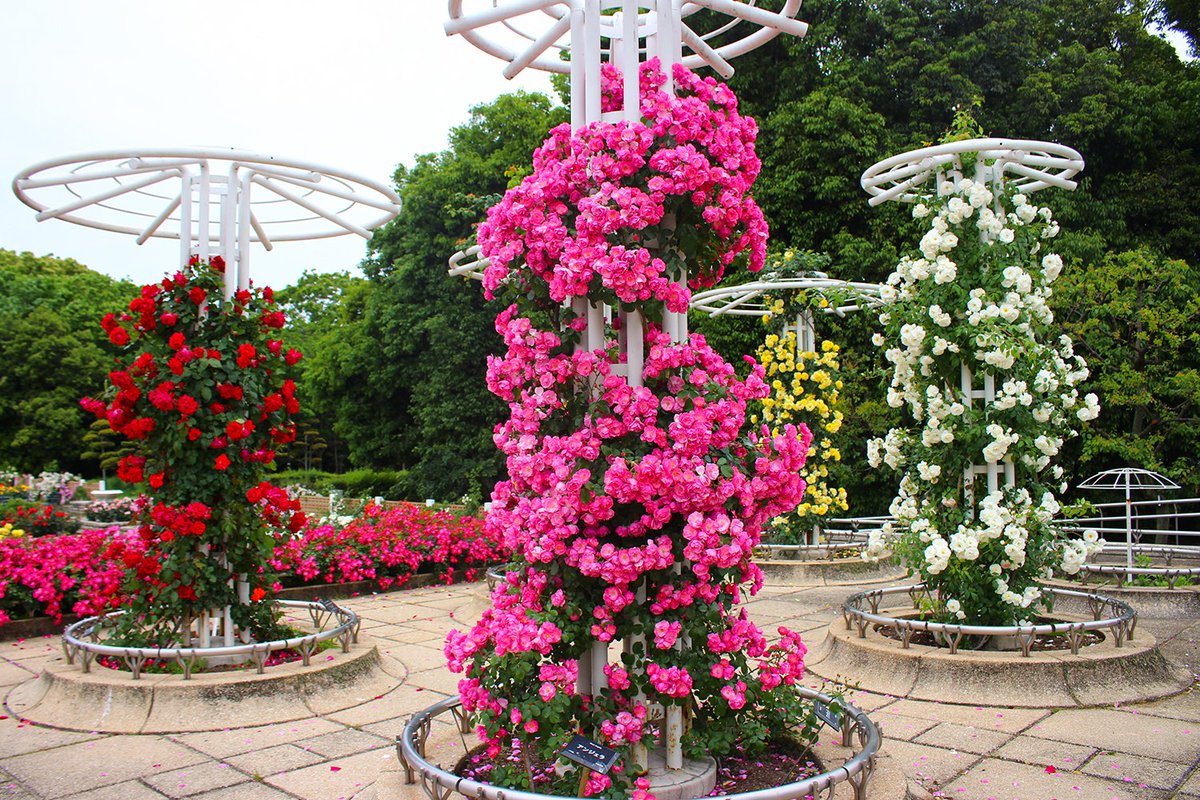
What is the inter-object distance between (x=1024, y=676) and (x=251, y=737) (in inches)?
167

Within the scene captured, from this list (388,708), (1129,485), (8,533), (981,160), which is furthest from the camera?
(8,533)

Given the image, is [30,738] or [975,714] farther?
[975,714]

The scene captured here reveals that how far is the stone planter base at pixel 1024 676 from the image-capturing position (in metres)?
5.05

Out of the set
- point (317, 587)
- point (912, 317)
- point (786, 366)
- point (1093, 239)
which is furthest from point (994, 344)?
point (1093, 239)

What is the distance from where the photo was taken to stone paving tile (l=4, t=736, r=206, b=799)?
13.1 feet

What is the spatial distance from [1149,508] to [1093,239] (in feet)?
14.8

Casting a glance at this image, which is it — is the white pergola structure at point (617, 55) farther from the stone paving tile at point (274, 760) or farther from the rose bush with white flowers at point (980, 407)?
the rose bush with white flowers at point (980, 407)

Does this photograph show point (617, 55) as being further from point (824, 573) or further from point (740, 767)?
point (824, 573)

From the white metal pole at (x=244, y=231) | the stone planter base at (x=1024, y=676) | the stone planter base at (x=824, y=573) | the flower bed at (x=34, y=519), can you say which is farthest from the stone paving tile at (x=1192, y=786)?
the flower bed at (x=34, y=519)

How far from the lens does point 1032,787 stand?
3.83 meters

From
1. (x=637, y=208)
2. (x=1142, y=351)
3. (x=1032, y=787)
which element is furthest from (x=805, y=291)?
(x=637, y=208)

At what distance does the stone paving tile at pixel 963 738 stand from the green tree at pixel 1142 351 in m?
9.40

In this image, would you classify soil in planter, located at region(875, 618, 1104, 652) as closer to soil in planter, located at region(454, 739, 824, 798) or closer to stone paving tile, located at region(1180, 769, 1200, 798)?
stone paving tile, located at region(1180, 769, 1200, 798)

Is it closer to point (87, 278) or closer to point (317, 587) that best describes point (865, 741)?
point (317, 587)
